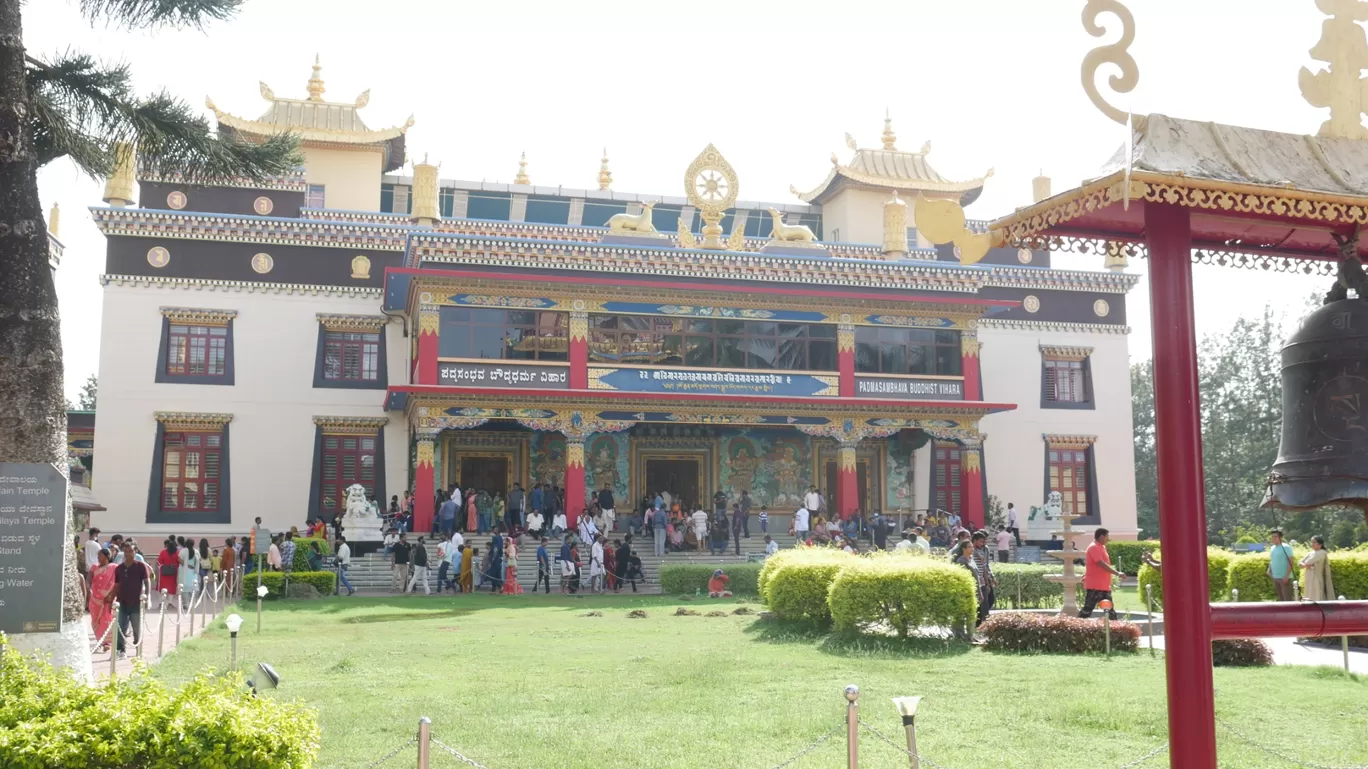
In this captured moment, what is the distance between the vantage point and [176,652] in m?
14.1

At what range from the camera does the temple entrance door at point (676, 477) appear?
3244 centimetres

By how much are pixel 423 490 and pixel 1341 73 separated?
24.1 meters

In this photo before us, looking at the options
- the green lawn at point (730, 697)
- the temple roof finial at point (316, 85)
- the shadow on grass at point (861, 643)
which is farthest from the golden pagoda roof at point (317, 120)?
the shadow on grass at point (861, 643)

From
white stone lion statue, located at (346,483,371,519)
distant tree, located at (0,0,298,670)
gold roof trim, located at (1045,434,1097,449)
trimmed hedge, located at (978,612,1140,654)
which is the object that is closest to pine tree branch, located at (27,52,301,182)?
distant tree, located at (0,0,298,670)

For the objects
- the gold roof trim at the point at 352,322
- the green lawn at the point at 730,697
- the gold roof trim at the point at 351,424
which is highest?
the gold roof trim at the point at 352,322

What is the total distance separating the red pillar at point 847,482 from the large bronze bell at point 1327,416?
2487 centimetres

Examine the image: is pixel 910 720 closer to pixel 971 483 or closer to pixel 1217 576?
→ pixel 1217 576

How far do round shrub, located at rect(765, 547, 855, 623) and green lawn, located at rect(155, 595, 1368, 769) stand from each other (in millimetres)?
460

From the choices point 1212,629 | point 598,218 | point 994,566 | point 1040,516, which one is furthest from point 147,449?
point 1212,629

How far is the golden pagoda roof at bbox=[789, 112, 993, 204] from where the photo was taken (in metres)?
40.7

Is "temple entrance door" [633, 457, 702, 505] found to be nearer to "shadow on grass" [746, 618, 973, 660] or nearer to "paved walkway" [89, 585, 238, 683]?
"paved walkway" [89, 585, 238, 683]

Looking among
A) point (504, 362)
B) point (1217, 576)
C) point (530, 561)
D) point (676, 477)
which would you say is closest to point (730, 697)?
point (1217, 576)

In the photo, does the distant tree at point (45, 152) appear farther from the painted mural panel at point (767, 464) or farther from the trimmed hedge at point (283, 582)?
the painted mural panel at point (767, 464)

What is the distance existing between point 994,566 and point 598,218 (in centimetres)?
2320
